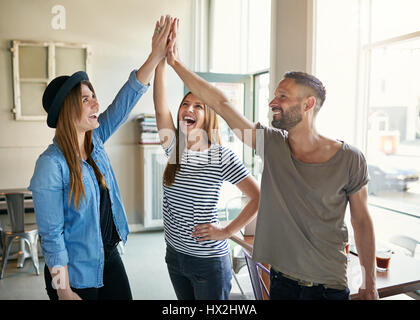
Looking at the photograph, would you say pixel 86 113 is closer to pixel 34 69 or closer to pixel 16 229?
pixel 16 229

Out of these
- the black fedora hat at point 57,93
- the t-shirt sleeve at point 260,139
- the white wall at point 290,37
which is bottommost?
the t-shirt sleeve at point 260,139

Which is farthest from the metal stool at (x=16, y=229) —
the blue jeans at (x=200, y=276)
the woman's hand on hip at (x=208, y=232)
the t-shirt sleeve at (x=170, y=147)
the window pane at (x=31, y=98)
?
the woman's hand on hip at (x=208, y=232)

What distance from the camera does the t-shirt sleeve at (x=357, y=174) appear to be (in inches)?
47.3

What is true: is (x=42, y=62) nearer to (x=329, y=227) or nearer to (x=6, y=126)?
(x=6, y=126)

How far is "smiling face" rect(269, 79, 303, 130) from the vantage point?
128cm

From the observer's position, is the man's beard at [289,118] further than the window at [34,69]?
No

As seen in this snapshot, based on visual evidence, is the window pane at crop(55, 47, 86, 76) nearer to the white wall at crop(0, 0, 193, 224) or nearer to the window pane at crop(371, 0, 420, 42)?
the white wall at crop(0, 0, 193, 224)

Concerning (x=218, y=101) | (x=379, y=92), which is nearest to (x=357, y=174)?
(x=218, y=101)

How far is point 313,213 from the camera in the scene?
1.20 metres

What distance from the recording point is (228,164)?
149 cm

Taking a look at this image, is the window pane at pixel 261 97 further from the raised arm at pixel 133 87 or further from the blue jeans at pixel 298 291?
the blue jeans at pixel 298 291

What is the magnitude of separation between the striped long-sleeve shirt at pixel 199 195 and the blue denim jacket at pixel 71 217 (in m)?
0.23

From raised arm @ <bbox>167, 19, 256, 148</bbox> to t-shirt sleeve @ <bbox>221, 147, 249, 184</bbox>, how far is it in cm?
20

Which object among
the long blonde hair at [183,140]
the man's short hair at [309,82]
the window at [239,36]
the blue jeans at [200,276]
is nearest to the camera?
the man's short hair at [309,82]
